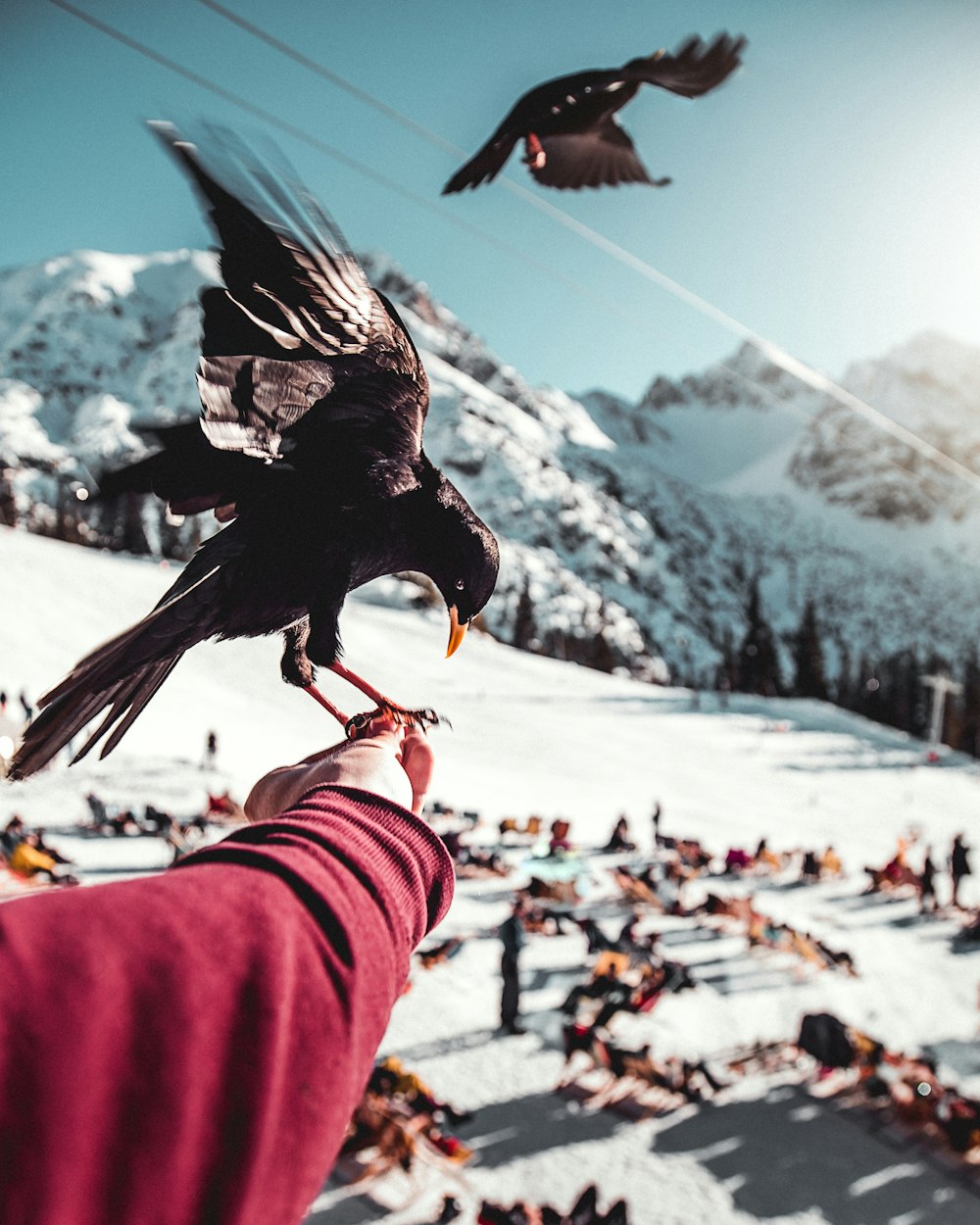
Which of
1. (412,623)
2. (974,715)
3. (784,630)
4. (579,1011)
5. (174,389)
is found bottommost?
(784,630)

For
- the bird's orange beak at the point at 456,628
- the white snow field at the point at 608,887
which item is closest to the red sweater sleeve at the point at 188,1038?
the bird's orange beak at the point at 456,628

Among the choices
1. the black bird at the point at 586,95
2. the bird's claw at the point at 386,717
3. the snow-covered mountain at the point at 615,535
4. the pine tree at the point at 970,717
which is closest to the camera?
the bird's claw at the point at 386,717

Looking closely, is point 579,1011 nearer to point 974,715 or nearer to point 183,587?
point 183,587

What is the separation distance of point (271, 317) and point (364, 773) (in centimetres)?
82

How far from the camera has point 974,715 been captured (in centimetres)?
5559

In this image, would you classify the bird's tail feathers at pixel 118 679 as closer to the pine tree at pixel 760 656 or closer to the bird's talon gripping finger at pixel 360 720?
the bird's talon gripping finger at pixel 360 720

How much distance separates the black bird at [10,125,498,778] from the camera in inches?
50.7

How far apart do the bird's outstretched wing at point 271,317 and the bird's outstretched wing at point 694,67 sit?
4.16ft

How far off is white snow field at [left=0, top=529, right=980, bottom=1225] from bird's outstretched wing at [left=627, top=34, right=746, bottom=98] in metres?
2.17

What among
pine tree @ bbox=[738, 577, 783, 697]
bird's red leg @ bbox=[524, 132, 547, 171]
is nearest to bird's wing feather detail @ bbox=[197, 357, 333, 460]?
bird's red leg @ bbox=[524, 132, 547, 171]

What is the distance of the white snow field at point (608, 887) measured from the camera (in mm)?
5980

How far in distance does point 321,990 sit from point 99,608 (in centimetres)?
3457

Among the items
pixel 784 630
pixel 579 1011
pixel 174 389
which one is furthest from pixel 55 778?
pixel 174 389

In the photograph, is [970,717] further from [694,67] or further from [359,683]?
[359,683]
